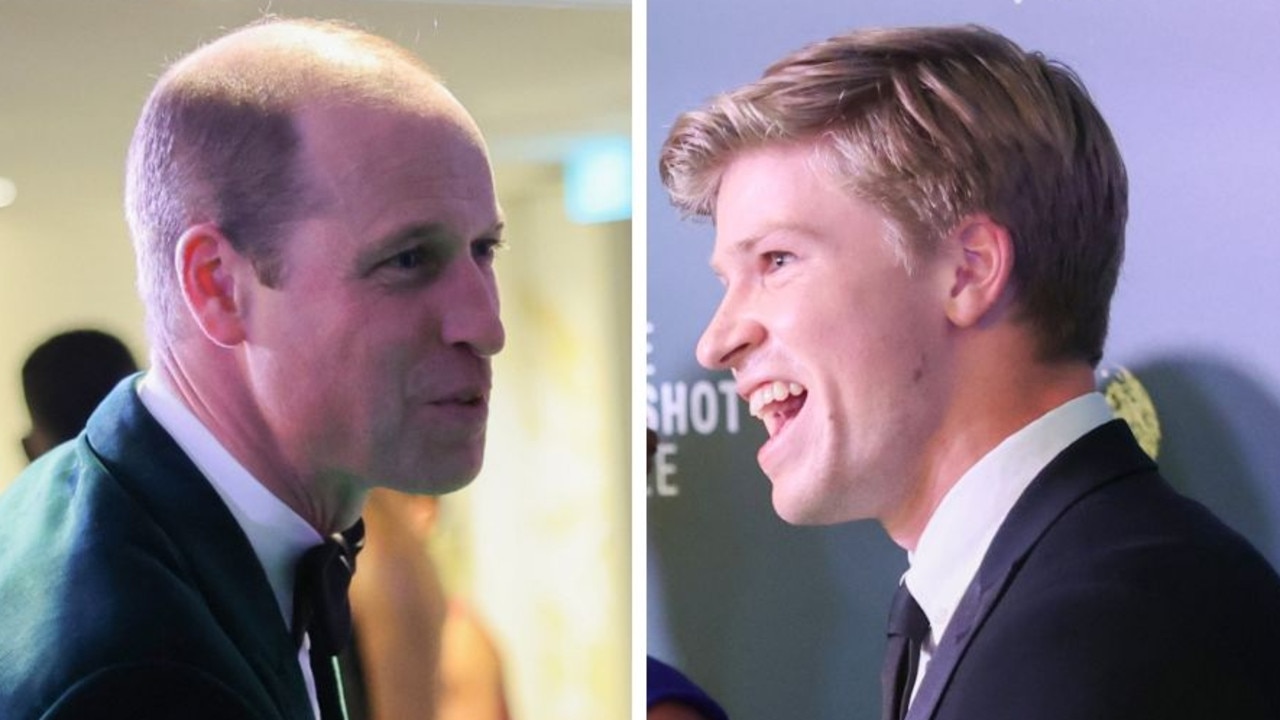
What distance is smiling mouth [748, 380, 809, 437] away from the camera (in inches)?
92.6

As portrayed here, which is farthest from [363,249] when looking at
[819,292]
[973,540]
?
[973,540]

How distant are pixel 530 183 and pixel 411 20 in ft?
1.05

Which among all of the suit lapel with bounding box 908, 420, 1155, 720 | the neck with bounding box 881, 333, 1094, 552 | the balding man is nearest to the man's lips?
the balding man

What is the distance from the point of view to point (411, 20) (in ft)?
7.86

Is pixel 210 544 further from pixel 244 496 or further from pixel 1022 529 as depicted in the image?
pixel 1022 529

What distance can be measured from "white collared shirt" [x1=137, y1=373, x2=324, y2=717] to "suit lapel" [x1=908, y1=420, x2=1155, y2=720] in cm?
94

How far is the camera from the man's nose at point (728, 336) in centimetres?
238

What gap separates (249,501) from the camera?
226 cm

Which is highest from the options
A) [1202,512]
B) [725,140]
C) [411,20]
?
[411,20]

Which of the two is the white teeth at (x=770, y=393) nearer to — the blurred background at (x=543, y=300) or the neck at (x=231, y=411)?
the blurred background at (x=543, y=300)

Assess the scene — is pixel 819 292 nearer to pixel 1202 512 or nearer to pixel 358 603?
pixel 1202 512

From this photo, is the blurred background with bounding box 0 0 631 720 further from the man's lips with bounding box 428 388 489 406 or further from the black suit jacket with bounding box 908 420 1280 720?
the black suit jacket with bounding box 908 420 1280 720

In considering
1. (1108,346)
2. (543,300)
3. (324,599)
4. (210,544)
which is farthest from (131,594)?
(1108,346)

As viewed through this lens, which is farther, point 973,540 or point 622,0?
point 622,0
